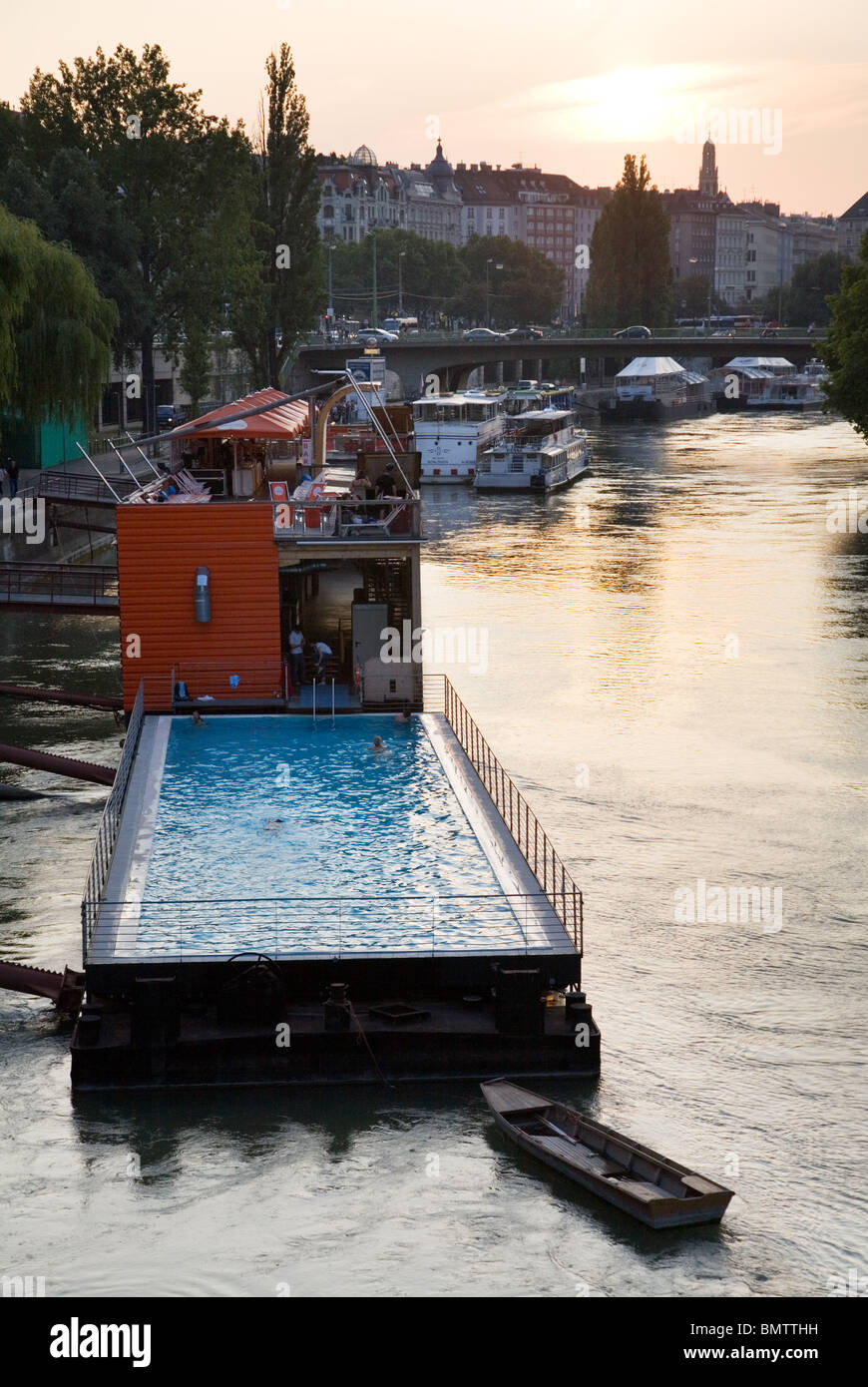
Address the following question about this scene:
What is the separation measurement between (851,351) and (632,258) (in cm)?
9104

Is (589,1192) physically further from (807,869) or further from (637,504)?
(637,504)

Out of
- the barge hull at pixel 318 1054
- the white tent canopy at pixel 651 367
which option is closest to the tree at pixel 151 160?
the barge hull at pixel 318 1054

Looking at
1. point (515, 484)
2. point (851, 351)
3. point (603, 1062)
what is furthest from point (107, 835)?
point (515, 484)

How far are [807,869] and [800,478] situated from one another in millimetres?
57783

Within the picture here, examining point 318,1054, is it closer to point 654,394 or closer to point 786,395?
point 654,394

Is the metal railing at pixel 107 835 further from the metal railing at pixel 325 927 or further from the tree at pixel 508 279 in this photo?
the tree at pixel 508 279

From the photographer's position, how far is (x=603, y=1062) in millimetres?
18250

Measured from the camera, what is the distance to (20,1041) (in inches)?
733

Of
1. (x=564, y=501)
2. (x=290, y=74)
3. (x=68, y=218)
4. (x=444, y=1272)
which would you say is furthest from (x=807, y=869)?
(x=290, y=74)

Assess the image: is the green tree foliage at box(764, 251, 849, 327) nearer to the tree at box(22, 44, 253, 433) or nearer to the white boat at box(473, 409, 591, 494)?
the white boat at box(473, 409, 591, 494)

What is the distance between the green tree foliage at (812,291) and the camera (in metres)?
180

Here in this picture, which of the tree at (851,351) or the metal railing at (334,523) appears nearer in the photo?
the metal railing at (334,523)

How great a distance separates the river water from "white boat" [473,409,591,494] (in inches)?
1433

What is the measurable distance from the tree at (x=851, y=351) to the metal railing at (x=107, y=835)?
43.5m
